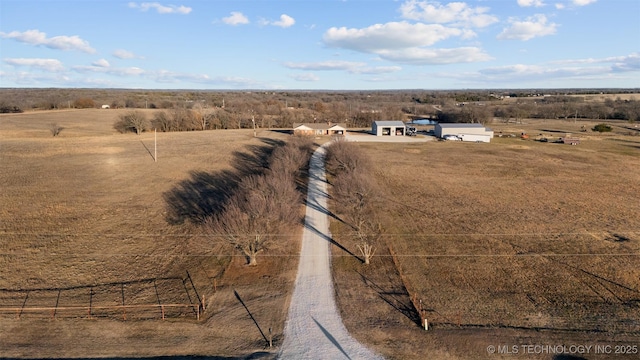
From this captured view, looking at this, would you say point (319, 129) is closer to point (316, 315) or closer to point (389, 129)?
point (389, 129)

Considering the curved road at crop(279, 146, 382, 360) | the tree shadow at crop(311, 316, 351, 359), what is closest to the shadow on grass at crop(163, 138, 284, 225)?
the curved road at crop(279, 146, 382, 360)

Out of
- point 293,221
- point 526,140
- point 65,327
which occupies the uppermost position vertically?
point 526,140

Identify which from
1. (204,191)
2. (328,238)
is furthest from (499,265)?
(204,191)

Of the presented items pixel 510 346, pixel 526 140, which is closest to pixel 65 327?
pixel 510 346

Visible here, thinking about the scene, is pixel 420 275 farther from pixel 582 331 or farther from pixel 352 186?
pixel 352 186

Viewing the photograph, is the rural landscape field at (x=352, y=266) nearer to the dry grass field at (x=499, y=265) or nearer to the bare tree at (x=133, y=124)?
the dry grass field at (x=499, y=265)

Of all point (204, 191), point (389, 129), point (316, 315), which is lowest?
point (316, 315)
